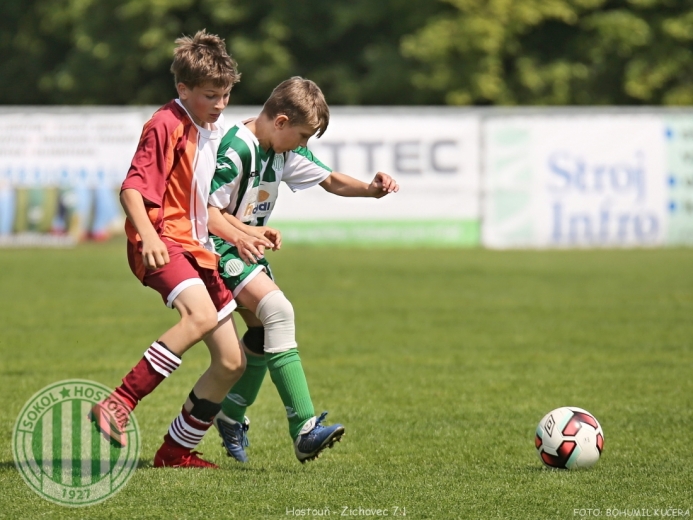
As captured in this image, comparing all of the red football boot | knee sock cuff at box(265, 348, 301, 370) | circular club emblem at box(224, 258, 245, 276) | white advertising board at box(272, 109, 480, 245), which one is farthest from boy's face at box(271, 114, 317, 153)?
white advertising board at box(272, 109, 480, 245)

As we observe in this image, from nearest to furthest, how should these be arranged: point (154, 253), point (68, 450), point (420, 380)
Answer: point (154, 253), point (68, 450), point (420, 380)

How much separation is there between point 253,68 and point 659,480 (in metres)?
22.1

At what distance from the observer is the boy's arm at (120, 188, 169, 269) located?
4.35 metres

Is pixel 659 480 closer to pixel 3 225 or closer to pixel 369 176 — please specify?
pixel 369 176

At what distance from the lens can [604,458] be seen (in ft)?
16.9

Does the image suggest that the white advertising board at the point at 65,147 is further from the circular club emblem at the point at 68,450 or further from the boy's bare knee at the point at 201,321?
the boy's bare knee at the point at 201,321

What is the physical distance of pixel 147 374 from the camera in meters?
4.53

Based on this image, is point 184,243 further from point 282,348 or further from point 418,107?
point 418,107

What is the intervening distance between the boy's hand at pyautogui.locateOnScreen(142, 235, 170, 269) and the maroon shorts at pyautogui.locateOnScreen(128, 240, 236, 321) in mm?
220

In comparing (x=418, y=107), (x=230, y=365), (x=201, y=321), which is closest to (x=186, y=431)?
(x=230, y=365)

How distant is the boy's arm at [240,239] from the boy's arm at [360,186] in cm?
67

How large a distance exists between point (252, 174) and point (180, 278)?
0.64 metres

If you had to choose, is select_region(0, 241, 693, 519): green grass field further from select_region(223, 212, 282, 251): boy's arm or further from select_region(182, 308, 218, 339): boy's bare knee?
select_region(223, 212, 282, 251): boy's arm

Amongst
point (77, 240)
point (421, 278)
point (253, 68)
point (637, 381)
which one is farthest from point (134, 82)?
point (637, 381)
